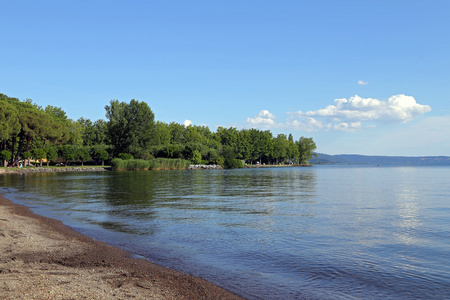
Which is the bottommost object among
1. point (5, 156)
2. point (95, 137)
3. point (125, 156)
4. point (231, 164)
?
point (231, 164)

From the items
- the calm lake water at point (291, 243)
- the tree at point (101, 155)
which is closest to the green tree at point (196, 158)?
the tree at point (101, 155)

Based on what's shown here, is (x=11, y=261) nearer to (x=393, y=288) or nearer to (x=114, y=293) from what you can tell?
(x=114, y=293)

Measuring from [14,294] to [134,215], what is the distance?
15079 millimetres

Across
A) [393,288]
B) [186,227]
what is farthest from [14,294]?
[186,227]

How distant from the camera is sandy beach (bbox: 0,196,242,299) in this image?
823 cm

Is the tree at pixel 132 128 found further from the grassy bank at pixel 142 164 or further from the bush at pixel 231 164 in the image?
the bush at pixel 231 164

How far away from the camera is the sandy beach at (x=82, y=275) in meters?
8.23

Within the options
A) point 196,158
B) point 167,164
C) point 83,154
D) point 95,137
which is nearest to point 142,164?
point 167,164

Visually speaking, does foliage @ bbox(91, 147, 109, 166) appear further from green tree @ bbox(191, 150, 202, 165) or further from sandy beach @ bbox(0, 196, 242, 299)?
sandy beach @ bbox(0, 196, 242, 299)

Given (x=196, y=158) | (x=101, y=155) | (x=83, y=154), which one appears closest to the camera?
(x=83, y=154)

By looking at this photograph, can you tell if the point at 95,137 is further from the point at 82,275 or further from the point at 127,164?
the point at 82,275

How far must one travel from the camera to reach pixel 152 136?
5369 inches

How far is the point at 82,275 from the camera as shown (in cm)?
962

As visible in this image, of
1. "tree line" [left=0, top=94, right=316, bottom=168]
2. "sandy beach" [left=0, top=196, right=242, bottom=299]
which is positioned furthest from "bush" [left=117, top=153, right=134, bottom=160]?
"sandy beach" [left=0, top=196, right=242, bottom=299]
